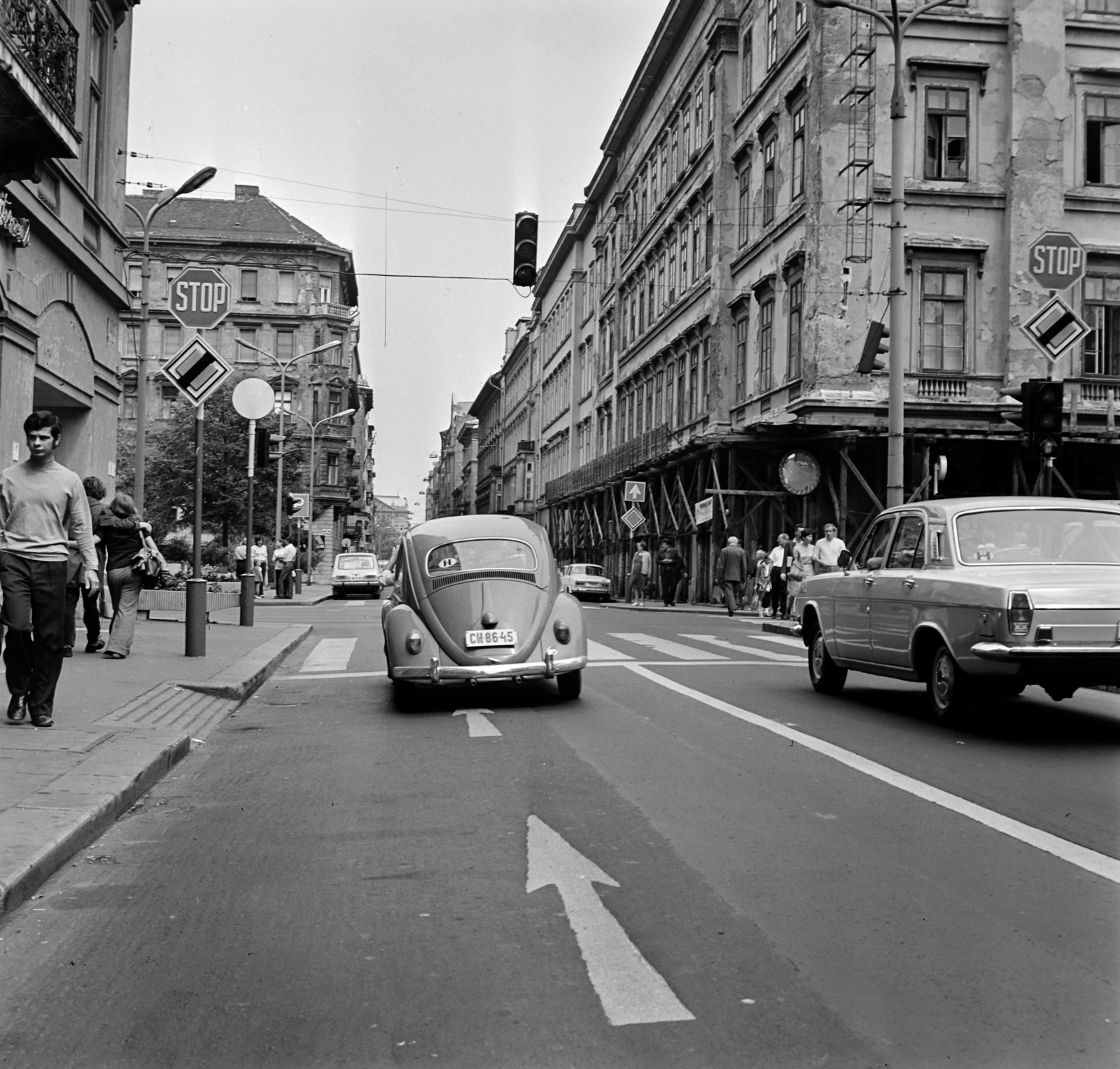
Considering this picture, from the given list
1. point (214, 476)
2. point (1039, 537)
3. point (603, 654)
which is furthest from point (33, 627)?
point (214, 476)

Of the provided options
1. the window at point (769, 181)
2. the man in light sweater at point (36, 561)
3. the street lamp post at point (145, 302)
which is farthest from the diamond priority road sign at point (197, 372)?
the window at point (769, 181)

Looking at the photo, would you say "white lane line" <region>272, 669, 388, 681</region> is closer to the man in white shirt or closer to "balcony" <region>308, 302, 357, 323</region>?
the man in white shirt

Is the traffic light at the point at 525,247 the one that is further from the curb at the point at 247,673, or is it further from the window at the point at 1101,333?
the window at the point at 1101,333

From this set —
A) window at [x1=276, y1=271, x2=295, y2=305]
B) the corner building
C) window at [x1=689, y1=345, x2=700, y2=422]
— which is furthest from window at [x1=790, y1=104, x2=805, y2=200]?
window at [x1=276, y1=271, x2=295, y2=305]

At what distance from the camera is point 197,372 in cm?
1445

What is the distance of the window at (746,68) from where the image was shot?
37.9 meters

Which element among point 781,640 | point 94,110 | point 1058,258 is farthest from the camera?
point 1058,258

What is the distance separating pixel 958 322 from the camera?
1204 inches

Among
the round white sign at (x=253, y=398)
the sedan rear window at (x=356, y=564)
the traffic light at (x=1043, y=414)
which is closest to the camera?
the traffic light at (x=1043, y=414)

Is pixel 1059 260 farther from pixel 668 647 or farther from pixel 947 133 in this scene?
pixel 668 647

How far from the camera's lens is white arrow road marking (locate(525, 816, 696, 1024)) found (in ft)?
12.4

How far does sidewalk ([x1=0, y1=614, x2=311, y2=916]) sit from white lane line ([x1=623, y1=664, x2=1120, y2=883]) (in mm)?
3928

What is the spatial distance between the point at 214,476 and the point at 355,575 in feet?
31.9

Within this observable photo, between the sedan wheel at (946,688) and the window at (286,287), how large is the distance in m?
79.5
